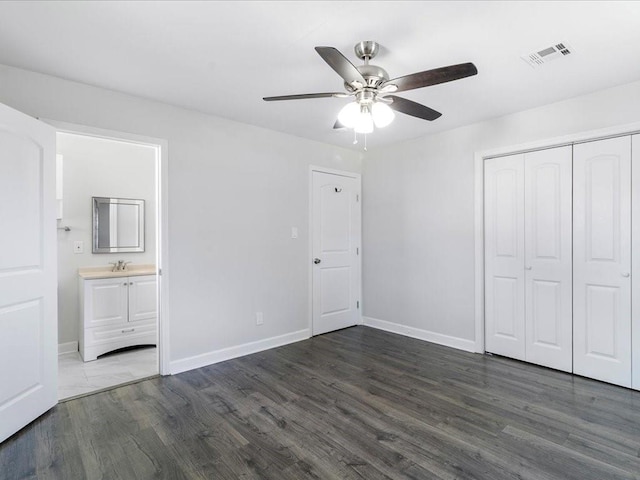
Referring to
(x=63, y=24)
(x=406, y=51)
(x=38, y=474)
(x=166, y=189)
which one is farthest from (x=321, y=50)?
(x=38, y=474)

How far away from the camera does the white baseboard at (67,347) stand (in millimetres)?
3666

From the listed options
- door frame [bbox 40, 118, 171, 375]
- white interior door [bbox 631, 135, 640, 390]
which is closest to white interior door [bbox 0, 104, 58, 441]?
door frame [bbox 40, 118, 171, 375]

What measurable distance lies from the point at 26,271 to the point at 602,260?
444 cm

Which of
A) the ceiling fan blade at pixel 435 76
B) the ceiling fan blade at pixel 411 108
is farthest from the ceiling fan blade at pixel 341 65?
the ceiling fan blade at pixel 411 108

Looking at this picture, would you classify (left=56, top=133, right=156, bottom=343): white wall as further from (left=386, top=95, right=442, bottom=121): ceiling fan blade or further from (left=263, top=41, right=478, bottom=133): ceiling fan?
(left=386, top=95, right=442, bottom=121): ceiling fan blade

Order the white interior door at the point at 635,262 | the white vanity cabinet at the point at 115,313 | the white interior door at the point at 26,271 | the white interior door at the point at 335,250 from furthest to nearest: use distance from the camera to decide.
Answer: the white interior door at the point at 335,250 < the white vanity cabinet at the point at 115,313 < the white interior door at the point at 635,262 < the white interior door at the point at 26,271

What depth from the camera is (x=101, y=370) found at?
3.27 metres

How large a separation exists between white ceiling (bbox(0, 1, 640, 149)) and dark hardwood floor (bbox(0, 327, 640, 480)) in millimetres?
2459

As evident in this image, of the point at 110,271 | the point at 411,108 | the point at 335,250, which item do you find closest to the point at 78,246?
the point at 110,271

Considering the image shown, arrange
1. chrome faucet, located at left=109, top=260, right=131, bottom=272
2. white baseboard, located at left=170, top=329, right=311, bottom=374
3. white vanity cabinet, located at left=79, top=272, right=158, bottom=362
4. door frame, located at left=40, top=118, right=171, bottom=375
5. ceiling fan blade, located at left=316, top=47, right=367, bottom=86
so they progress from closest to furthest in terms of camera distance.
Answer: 1. ceiling fan blade, located at left=316, top=47, right=367, bottom=86
2. door frame, located at left=40, top=118, right=171, bottom=375
3. white baseboard, located at left=170, top=329, right=311, bottom=374
4. white vanity cabinet, located at left=79, top=272, right=158, bottom=362
5. chrome faucet, located at left=109, top=260, right=131, bottom=272

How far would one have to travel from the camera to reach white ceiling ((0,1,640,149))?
1.83 metres

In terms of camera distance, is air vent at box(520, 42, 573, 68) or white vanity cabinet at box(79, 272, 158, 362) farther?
white vanity cabinet at box(79, 272, 158, 362)

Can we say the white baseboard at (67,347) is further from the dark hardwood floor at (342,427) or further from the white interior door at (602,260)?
the white interior door at (602,260)

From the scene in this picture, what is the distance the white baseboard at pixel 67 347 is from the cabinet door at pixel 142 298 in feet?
2.22
